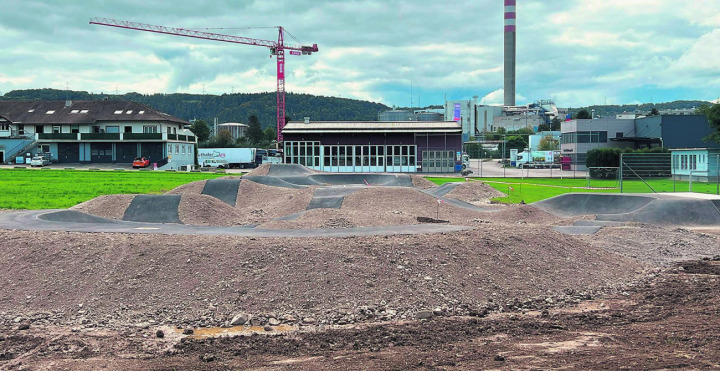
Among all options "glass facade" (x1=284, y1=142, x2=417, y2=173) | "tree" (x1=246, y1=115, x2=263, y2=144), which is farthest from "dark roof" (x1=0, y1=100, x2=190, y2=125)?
"tree" (x1=246, y1=115, x2=263, y2=144)

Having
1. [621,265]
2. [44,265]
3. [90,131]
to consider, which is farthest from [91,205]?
[90,131]

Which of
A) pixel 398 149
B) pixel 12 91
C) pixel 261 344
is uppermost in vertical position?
pixel 12 91

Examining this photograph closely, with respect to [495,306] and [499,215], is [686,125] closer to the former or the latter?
[499,215]

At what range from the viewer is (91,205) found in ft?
81.4

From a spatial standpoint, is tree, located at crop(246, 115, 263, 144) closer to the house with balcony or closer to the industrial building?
the house with balcony

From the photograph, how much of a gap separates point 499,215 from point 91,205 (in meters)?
17.0

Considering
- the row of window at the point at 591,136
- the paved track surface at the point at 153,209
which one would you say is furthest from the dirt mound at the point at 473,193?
the row of window at the point at 591,136

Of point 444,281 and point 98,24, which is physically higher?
point 98,24

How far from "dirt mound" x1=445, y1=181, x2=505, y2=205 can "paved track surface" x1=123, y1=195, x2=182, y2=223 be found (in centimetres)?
1703

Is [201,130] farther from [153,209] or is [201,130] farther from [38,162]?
[153,209]

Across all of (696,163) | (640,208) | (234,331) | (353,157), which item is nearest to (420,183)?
(640,208)

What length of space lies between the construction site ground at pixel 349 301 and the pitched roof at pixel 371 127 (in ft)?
188

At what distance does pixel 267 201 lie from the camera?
31.1 m

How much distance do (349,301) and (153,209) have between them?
14.6 meters
